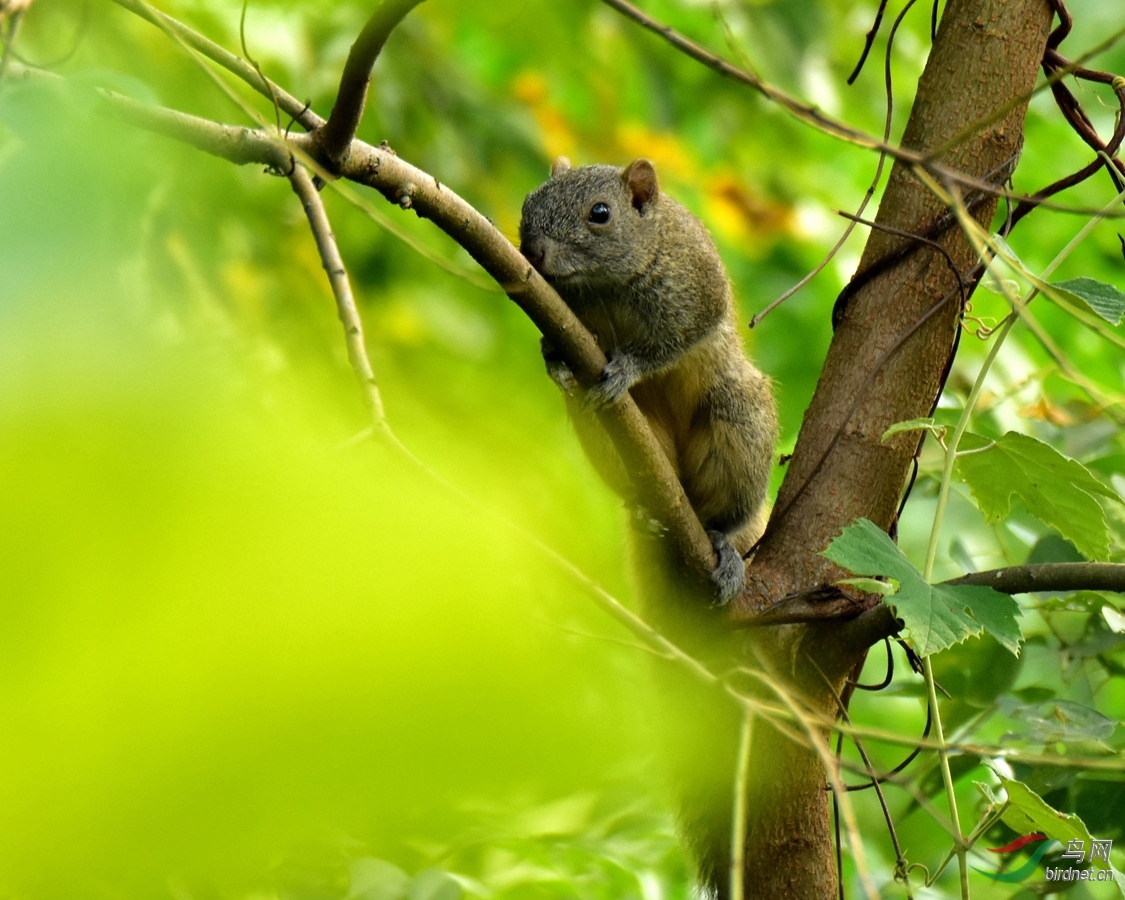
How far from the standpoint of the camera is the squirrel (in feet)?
8.78

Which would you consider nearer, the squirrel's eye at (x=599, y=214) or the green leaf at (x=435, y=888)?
the green leaf at (x=435, y=888)

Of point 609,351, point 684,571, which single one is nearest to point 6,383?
point 684,571

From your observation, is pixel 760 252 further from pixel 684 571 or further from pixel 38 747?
pixel 38 747

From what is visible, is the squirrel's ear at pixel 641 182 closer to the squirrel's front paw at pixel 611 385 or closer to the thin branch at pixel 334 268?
the squirrel's front paw at pixel 611 385

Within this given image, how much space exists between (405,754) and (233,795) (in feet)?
0.13

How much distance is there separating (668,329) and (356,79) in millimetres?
1428

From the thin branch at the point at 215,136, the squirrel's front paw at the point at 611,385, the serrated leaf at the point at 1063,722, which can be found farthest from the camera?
the squirrel's front paw at the point at 611,385

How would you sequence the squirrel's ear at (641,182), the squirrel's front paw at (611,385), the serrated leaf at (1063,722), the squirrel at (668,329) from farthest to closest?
1. the squirrel's ear at (641,182)
2. the squirrel at (668,329)
3. the squirrel's front paw at (611,385)
4. the serrated leaf at (1063,722)

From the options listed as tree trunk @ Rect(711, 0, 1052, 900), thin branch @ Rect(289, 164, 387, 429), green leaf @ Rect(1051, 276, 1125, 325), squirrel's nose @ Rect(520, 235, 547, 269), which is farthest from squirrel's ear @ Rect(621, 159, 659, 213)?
thin branch @ Rect(289, 164, 387, 429)

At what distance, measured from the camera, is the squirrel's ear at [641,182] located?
293 centimetres

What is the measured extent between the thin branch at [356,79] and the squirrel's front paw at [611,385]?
621mm

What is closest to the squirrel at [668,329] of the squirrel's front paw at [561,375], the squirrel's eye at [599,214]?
the squirrel's eye at [599,214]

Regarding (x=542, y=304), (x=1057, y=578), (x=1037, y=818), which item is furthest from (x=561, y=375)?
(x=1037, y=818)

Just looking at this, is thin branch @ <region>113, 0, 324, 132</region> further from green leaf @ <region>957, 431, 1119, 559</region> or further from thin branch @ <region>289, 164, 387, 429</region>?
green leaf @ <region>957, 431, 1119, 559</region>
